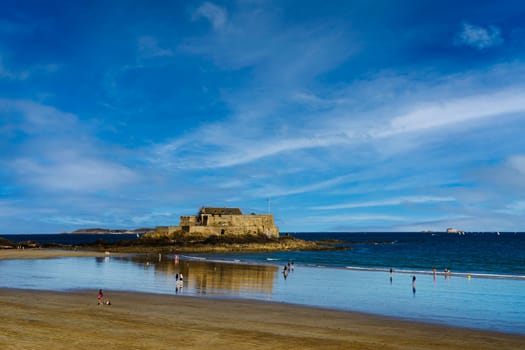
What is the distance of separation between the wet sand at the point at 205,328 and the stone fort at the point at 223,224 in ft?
248

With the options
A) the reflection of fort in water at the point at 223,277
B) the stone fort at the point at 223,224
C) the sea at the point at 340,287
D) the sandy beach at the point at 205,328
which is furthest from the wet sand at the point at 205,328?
the stone fort at the point at 223,224

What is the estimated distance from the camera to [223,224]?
10575 cm

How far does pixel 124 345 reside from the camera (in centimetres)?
1593

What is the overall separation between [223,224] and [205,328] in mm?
86258

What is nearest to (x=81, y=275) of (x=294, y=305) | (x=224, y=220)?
(x=294, y=305)

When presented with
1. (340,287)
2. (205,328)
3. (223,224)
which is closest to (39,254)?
(223,224)

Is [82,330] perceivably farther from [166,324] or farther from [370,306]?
[370,306]

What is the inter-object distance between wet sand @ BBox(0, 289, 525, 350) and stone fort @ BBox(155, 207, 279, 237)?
75.5 metres

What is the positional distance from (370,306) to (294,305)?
5.08 m

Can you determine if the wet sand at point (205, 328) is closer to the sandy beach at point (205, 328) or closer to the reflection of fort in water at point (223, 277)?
the sandy beach at point (205, 328)

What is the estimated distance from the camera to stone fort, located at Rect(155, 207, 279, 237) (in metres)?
104

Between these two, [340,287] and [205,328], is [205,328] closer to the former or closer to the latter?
[205,328]

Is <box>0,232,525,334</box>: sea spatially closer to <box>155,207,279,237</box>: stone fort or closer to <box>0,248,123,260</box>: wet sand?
<box>0,248,123,260</box>: wet sand

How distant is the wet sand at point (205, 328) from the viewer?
1672cm
